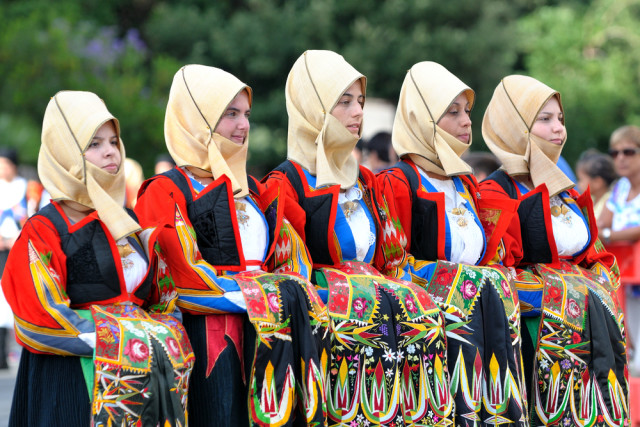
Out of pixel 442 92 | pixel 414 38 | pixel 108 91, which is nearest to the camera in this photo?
pixel 442 92

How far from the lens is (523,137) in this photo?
5.70 meters

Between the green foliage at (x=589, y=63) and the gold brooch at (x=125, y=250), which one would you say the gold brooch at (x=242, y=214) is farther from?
the green foliage at (x=589, y=63)

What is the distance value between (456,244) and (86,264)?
192 cm

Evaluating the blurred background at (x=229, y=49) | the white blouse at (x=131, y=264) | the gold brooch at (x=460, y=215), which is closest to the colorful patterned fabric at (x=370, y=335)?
the gold brooch at (x=460, y=215)

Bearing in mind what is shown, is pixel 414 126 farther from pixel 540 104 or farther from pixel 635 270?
pixel 635 270

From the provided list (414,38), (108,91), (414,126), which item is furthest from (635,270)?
(414,38)

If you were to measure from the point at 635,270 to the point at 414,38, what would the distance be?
39.2 ft

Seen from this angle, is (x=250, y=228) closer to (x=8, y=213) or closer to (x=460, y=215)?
(x=460, y=215)

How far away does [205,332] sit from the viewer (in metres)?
4.49

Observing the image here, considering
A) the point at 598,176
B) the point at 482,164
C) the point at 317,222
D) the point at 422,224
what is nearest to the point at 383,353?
the point at 317,222

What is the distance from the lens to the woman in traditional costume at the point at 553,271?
539 centimetres

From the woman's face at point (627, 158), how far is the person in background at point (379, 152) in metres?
1.77

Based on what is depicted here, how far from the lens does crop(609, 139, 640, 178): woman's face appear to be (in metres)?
7.64

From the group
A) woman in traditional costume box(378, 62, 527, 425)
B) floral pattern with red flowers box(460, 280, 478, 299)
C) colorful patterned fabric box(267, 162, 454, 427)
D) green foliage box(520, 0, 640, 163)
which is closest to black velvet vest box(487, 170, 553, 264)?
woman in traditional costume box(378, 62, 527, 425)
